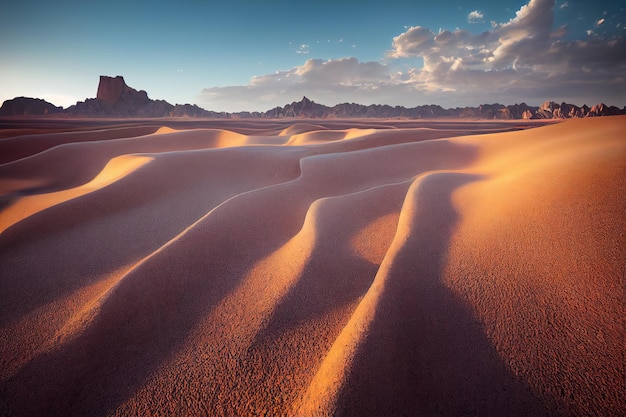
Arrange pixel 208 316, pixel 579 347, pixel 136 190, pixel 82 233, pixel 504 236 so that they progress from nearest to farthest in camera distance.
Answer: pixel 579 347 < pixel 208 316 < pixel 504 236 < pixel 82 233 < pixel 136 190

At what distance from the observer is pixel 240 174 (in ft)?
21.0

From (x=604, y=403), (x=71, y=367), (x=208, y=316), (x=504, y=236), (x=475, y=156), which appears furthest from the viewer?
(x=475, y=156)

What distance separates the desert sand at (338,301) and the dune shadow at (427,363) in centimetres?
1

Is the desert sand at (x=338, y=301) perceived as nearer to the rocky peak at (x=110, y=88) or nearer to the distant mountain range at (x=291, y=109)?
the distant mountain range at (x=291, y=109)

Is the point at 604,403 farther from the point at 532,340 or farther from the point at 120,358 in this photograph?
the point at 120,358

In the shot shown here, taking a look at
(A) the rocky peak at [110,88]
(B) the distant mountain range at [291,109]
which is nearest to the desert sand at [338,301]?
(B) the distant mountain range at [291,109]

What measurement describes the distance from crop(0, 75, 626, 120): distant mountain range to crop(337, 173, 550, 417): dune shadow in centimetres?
11032

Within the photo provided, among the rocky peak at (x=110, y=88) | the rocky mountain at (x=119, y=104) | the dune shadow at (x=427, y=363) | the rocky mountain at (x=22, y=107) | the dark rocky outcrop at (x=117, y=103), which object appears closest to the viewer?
the dune shadow at (x=427, y=363)

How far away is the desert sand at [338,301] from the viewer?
1.71 m

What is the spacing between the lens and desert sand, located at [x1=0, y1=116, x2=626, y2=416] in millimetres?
1705

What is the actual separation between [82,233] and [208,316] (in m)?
3.01

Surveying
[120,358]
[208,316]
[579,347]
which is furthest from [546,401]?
[120,358]

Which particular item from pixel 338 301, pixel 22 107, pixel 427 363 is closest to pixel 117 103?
pixel 22 107

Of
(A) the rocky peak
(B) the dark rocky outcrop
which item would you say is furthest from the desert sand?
(A) the rocky peak
